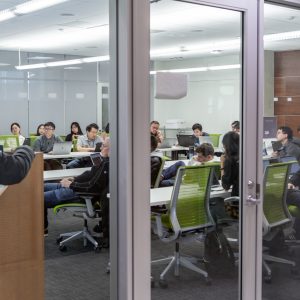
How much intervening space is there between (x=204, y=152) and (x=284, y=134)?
0.63m

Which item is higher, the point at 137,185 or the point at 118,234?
the point at 137,185

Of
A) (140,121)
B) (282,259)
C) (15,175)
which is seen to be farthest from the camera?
(282,259)

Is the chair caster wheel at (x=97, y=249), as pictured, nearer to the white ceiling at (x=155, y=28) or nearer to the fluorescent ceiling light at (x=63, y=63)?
the white ceiling at (x=155, y=28)

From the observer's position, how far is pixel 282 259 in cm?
418

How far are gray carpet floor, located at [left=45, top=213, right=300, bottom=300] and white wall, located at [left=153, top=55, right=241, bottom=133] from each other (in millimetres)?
790

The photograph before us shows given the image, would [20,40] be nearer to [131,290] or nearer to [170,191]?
[170,191]

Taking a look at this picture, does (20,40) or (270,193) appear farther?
(20,40)

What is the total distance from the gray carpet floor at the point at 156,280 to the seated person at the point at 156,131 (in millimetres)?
595

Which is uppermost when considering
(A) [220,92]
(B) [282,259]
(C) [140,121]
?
(A) [220,92]

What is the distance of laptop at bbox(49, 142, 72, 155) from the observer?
29.5 feet

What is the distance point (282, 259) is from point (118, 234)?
6.41ft

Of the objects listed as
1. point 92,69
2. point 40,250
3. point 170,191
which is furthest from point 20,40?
point 40,250

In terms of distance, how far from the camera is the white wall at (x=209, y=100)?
3.05 meters

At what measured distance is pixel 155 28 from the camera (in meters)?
2.76
